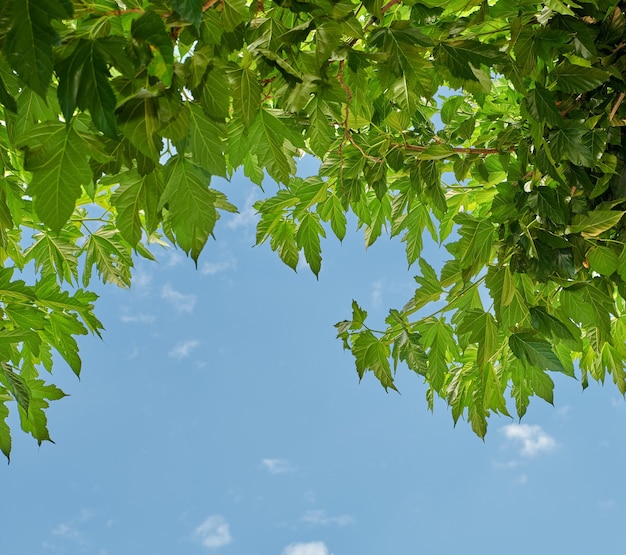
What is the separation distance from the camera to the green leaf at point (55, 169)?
0.93 metres

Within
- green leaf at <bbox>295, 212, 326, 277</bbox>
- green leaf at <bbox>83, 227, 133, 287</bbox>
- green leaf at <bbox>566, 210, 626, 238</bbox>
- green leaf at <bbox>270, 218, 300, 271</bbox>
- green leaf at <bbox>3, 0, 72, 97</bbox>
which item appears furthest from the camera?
green leaf at <bbox>83, 227, 133, 287</bbox>

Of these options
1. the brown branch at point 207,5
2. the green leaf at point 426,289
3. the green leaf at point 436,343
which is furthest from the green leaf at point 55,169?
the green leaf at point 436,343

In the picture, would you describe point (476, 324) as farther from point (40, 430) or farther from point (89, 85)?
point (40, 430)

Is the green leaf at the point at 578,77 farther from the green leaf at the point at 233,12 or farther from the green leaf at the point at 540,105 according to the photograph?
the green leaf at the point at 233,12

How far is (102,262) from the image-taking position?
7.49ft

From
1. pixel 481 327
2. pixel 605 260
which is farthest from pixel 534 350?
pixel 605 260

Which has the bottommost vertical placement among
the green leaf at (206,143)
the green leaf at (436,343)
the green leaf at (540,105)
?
the green leaf at (206,143)

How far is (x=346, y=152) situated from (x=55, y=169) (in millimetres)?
1138

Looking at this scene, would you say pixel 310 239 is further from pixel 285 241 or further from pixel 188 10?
pixel 188 10

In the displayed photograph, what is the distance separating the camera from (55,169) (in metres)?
0.94

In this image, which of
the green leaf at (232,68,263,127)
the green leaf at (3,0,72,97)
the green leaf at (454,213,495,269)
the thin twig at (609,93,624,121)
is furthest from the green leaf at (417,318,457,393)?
the green leaf at (3,0,72,97)

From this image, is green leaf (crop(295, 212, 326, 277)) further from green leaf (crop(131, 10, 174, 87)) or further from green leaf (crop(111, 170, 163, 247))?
green leaf (crop(131, 10, 174, 87))

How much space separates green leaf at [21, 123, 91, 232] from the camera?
36.8 inches

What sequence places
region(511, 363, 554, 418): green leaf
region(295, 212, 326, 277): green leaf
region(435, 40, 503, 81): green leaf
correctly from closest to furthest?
region(435, 40, 503, 81): green leaf < region(511, 363, 554, 418): green leaf < region(295, 212, 326, 277): green leaf
